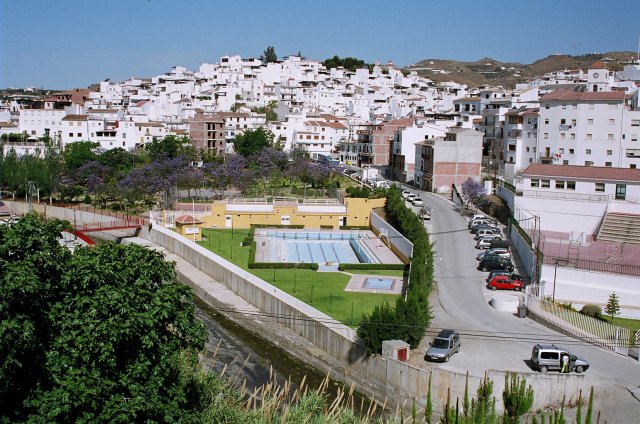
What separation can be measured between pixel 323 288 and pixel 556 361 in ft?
29.1

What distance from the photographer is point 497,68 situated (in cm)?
16250

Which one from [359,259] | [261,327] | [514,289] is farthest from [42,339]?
[359,259]

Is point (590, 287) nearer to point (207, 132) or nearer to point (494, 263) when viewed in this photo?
point (494, 263)

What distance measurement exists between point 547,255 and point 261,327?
915 cm

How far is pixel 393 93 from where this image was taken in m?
93.1

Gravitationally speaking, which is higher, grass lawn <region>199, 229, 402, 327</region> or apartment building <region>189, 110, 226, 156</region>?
apartment building <region>189, 110, 226, 156</region>

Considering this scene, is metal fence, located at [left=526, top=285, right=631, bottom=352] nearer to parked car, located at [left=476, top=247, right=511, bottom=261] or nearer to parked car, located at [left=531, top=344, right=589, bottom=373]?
parked car, located at [left=531, top=344, right=589, bottom=373]

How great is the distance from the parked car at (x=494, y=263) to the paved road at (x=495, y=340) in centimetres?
29

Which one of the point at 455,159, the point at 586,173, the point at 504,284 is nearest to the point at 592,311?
the point at 504,284

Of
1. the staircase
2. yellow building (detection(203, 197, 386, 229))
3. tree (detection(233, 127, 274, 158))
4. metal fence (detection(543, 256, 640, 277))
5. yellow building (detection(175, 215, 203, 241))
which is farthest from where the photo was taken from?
tree (detection(233, 127, 274, 158))

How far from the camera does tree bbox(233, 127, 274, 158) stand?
56.4 meters

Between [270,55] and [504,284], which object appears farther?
[270,55]

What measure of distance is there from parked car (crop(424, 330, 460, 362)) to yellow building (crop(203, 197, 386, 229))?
61.1 ft

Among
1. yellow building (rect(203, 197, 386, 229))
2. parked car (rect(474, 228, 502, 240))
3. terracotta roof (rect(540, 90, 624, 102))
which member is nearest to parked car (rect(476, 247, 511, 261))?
parked car (rect(474, 228, 502, 240))
